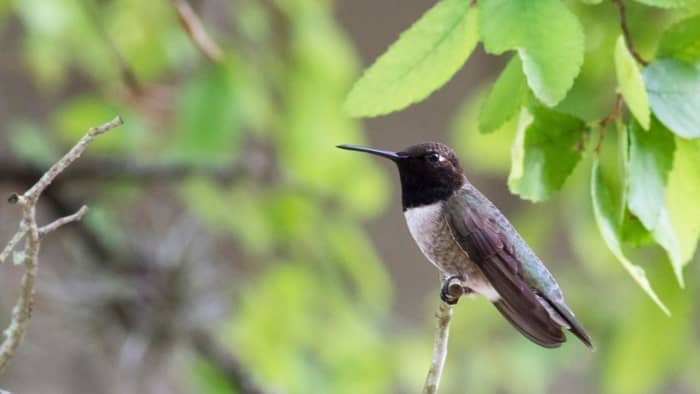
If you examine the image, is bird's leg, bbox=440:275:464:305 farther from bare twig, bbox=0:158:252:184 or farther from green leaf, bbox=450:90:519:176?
bare twig, bbox=0:158:252:184

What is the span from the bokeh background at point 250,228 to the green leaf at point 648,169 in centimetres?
74

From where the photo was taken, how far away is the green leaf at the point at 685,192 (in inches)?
28.4

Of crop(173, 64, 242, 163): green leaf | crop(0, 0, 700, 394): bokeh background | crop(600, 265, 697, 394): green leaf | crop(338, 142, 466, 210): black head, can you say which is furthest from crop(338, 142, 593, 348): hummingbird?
crop(173, 64, 242, 163): green leaf

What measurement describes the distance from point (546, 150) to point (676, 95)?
0.09 metres

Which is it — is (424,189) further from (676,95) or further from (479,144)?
(479,144)

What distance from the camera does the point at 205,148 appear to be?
1872 mm

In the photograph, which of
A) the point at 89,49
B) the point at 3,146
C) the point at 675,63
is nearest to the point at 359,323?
the point at 89,49

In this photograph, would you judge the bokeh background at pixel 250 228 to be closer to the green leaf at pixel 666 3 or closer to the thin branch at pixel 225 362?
the thin branch at pixel 225 362

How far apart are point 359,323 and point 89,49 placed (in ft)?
2.89

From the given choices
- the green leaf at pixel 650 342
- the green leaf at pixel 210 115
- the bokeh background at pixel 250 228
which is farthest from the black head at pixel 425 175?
the green leaf at pixel 210 115

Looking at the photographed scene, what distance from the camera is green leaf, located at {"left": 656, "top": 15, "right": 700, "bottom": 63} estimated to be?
722 mm

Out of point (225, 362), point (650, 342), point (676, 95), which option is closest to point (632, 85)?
point (676, 95)

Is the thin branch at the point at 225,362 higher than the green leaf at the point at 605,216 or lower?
lower

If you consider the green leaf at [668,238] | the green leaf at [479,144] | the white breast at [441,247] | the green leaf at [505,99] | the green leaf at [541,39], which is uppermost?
the green leaf at [541,39]
